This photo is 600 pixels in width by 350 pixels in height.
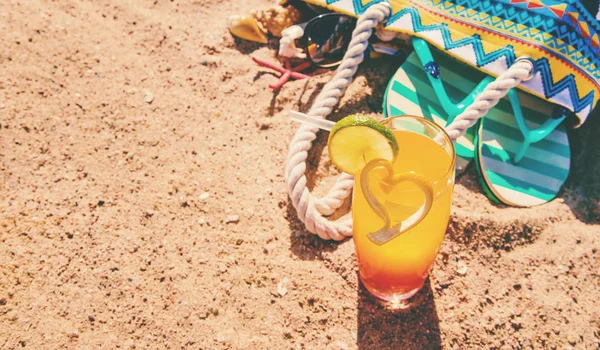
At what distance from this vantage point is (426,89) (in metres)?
2.00

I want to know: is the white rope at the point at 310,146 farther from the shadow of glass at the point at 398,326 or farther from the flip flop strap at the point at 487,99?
the shadow of glass at the point at 398,326

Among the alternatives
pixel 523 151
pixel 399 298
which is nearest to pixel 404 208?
pixel 399 298

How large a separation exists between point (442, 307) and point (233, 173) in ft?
3.10

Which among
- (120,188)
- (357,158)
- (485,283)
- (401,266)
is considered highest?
(357,158)

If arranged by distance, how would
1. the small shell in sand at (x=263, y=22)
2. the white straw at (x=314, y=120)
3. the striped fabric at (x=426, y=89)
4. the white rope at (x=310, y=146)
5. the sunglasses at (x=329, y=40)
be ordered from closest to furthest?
the white straw at (x=314, y=120) < the white rope at (x=310, y=146) < the striped fabric at (x=426, y=89) < the sunglasses at (x=329, y=40) < the small shell in sand at (x=263, y=22)

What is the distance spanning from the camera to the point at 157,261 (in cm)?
165

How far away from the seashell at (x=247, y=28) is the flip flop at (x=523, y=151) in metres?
1.14

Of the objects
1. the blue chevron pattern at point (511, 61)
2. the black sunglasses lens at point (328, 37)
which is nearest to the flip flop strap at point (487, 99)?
the blue chevron pattern at point (511, 61)

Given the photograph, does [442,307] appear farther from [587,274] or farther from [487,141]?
[487,141]

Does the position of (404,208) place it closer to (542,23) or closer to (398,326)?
(398,326)

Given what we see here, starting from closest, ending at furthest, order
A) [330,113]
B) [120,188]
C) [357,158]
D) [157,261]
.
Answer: [357,158], [157,261], [120,188], [330,113]

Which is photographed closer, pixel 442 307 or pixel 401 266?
pixel 401 266

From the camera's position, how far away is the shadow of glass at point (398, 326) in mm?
1487

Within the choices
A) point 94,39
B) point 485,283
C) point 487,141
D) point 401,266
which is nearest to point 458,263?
point 485,283
